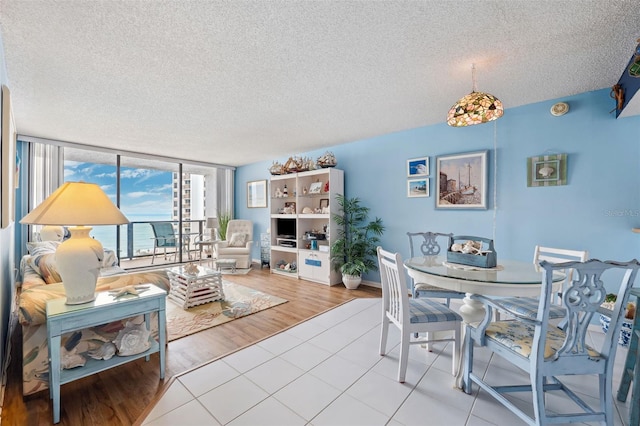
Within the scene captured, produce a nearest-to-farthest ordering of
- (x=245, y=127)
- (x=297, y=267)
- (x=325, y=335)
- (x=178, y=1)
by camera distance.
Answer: (x=178, y=1) < (x=325, y=335) < (x=245, y=127) < (x=297, y=267)

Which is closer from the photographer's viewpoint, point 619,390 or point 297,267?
point 619,390

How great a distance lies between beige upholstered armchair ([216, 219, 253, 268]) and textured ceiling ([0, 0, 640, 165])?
8.86 ft

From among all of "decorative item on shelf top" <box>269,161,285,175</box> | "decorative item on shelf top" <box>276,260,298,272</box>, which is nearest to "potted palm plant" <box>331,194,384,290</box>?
"decorative item on shelf top" <box>276,260,298,272</box>

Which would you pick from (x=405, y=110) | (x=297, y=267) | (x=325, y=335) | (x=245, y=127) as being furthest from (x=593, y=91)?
(x=297, y=267)

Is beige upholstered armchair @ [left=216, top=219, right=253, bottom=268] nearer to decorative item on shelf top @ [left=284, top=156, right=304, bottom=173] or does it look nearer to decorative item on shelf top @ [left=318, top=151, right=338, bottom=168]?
decorative item on shelf top @ [left=284, top=156, right=304, bottom=173]

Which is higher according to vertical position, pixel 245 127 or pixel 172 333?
pixel 245 127

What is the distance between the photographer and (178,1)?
4.99 feet

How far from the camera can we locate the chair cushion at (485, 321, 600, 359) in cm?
138

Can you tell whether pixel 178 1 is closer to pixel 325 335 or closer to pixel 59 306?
pixel 59 306

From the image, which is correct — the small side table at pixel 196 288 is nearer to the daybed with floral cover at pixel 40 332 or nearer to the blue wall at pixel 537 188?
the daybed with floral cover at pixel 40 332

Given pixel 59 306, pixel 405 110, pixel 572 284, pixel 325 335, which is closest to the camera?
pixel 572 284

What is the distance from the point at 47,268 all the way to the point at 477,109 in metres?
3.78

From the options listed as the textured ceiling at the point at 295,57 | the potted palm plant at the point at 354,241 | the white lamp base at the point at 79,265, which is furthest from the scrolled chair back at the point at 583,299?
the potted palm plant at the point at 354,241

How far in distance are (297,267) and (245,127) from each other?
2507 mm
